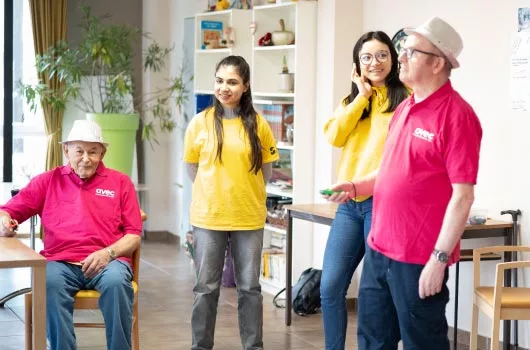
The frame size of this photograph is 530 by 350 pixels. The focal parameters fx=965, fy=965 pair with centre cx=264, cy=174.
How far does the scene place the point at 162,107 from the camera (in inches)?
355

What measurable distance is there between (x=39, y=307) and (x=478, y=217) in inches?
90.8

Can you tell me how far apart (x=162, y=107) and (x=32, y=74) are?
1270mm

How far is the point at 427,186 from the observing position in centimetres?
299

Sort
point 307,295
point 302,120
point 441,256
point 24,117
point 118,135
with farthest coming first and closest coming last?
1. point 24,117
2. point 118,135
3. point 302,120
4. point 307,295
5. point 441,256

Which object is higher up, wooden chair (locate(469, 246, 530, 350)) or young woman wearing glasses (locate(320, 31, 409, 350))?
young woman wearing glasses (locate(320, 31, 409, 350))

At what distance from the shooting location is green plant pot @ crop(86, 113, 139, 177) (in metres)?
8.36

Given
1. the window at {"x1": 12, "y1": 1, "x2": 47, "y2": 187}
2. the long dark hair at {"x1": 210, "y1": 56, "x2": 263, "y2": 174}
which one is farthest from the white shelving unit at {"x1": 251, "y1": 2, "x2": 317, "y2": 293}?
the window at {"x1": 12, "y1": 1, "x2": 47, "y2": 187}

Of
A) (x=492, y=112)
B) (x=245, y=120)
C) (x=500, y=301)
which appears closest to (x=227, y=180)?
(x=245, y=120)

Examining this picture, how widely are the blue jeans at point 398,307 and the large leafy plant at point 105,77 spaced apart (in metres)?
5.37

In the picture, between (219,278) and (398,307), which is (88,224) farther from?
(398,307)

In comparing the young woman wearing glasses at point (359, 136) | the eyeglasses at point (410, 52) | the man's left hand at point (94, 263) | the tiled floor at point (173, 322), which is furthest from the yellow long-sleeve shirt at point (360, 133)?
the tiled floor at point (173, 322)

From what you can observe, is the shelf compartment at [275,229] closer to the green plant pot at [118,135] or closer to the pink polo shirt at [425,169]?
the green plant pot at [118,135]

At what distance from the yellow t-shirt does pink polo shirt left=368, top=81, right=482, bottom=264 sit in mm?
1553

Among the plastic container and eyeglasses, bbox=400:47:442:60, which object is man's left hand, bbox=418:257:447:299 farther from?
the plastic container
